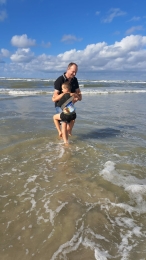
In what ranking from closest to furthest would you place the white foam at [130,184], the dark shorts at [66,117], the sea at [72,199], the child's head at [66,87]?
the sea at [72,199], the white foam at [130,184], the child's head at [66,87], the dark shorts at [66,117]

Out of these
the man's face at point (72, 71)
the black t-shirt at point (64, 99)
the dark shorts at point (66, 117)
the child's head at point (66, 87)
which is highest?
the man's face at point (72, 71)

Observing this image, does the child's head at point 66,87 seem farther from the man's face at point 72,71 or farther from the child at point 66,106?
the man's face at point 72,71

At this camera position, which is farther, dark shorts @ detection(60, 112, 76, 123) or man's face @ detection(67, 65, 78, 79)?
dark shorts @ detection(60, 112, 76, 123)

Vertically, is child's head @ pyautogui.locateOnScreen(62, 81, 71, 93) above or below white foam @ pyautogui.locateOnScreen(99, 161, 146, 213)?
above

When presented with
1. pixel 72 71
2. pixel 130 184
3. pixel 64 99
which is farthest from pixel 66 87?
pixel 130 184

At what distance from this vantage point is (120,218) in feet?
9.31

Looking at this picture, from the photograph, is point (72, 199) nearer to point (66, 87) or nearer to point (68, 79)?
point (66, 87)

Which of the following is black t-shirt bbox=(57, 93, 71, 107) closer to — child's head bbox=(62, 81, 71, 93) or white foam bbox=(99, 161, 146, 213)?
child's head bbox=(62, 81, 71, 93)

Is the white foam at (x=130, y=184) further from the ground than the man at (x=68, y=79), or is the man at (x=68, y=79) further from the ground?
the man at (x=68, y=79)

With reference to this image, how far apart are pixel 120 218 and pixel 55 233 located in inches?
35.0

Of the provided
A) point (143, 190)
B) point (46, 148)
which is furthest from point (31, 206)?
point (46, 148)

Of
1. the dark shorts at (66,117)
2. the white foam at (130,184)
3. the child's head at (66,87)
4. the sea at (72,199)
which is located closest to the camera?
the sea at (72,199)

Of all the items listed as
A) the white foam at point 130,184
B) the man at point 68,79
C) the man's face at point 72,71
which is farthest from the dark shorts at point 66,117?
the white foam at point 130,184

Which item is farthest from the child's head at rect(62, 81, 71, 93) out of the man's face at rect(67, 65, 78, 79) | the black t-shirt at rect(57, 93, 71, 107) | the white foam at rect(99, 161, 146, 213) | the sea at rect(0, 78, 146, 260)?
the white foam at rect(99, 161, 146, 213)
